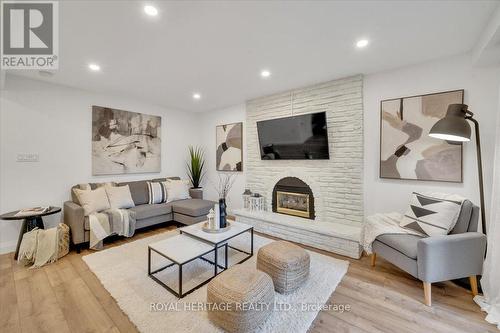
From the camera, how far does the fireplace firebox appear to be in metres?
3.50

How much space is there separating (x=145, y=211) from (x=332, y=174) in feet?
10.4

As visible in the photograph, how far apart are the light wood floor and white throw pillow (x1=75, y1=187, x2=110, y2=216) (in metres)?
0.84

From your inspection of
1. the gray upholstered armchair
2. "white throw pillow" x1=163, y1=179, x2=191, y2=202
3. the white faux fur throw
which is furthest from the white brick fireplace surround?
the white faux fur throw

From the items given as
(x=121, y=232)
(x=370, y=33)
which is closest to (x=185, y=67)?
(x=370, y=33)

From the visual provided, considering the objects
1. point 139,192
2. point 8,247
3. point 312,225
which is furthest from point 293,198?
point 8,247

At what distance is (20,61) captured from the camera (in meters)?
2.43

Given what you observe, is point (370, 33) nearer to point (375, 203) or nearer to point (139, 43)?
point (375, 203)

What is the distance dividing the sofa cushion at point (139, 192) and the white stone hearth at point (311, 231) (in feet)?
6.10

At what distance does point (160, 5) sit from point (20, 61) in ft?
7.14

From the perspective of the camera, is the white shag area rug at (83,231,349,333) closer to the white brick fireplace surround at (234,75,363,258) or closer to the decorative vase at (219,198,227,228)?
the white brick fireplace surround at (234,75,363,258)

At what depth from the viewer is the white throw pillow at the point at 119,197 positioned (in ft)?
11.0

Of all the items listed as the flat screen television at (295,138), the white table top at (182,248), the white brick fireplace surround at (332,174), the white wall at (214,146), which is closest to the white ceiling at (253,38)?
the white brick fireplace surround at (332,174)

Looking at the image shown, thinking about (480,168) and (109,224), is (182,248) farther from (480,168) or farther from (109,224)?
(480,168)

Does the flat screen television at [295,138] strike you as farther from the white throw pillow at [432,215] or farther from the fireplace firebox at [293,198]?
the white throw pillow at [432,215]
